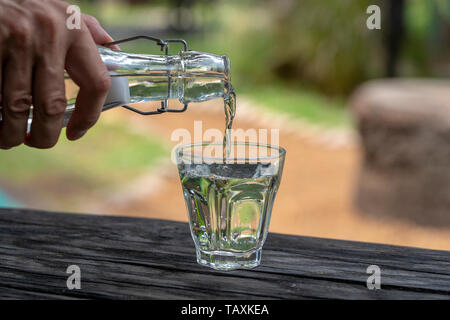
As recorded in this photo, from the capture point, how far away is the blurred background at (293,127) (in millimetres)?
3475

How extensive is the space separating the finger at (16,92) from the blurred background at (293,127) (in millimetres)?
2467

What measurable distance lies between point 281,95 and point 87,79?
539cm

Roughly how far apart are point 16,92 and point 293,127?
451cm

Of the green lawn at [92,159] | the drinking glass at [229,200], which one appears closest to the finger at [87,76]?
the drinking glass at [229,200]

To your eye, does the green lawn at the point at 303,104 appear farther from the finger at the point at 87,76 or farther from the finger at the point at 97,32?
the finger at the point at 87,76

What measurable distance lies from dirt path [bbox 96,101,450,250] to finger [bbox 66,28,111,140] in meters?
2.42

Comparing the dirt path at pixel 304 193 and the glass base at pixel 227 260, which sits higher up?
the glass base at pixel 227 260

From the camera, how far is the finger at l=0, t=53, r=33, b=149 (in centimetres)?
62

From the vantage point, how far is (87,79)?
2.16 feet

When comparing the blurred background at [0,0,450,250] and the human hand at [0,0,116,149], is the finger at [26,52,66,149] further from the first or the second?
the blurred background at [0,0,450,250]

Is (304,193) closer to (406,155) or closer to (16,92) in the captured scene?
(406,155)

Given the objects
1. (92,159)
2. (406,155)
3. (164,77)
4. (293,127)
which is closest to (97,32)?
(164,77)

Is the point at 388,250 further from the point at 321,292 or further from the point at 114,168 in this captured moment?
the point at 114,168

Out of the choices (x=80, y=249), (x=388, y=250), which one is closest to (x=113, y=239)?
(x=80, y=249)
